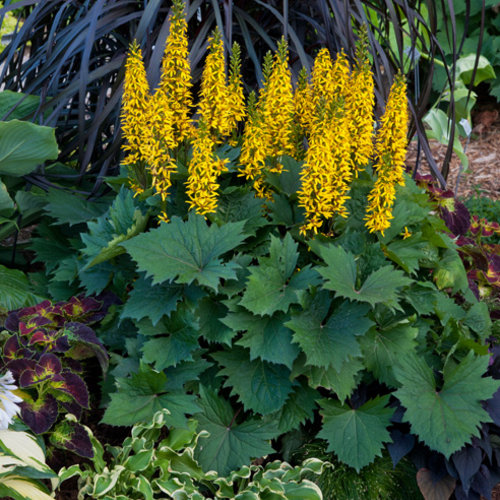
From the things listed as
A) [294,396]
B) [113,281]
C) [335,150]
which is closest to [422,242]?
[335,150]

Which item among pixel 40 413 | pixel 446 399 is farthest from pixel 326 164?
pixel 40 413

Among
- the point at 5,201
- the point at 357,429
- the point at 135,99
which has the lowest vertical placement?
the point at 357,429

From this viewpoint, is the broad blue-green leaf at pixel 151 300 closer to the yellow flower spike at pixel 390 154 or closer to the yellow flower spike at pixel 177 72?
the yellow flower spike at pixel 177 72

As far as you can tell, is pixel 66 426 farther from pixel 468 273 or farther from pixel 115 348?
pixel 468 273

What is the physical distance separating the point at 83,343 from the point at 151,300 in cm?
25

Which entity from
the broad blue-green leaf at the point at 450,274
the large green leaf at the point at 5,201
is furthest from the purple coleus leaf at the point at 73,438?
the broad blue-green leaf at the point at 450,274

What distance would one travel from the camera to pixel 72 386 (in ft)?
6.23

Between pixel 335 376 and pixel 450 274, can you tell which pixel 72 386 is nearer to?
pixel 335 376

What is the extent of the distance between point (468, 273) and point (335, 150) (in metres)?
1.10

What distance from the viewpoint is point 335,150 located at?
82.4 inches

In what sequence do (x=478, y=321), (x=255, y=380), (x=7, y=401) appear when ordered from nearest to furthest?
(x=7, y=401)
(x=255, y=380)
(x=478, y=321)

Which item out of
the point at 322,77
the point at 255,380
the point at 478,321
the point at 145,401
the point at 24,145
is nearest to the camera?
the point at 145,401

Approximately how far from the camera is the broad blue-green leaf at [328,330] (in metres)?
1.99

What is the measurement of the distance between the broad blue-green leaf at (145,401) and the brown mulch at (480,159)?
3027mm
